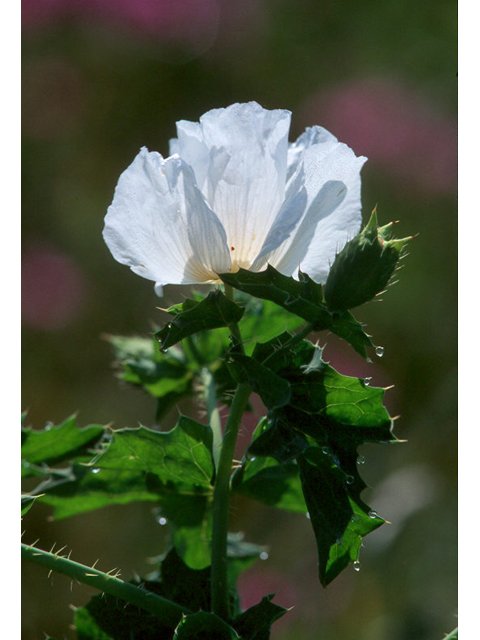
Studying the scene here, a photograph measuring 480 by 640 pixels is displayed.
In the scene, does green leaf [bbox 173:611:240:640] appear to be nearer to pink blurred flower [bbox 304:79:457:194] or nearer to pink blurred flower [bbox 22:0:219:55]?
pink blurred flower [bbox 304:79:457:194]

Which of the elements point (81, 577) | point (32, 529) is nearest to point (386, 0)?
point (32, 529)

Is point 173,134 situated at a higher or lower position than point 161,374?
higher

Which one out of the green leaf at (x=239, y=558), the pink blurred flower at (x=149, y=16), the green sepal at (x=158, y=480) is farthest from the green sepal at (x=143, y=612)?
the pink blurred flower at (x=149, y=16)

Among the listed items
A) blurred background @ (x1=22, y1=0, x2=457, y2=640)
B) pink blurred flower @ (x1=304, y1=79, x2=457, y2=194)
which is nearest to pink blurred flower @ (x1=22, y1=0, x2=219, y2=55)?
blurred background @ (x1=22, y1=0, x2=457, y2=640)

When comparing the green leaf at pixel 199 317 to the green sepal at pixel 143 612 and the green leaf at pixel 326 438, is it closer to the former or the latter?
the green leaf at pixel 326 438

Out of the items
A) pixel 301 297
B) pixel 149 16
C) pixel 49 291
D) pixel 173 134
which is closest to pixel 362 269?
pixel 301 297

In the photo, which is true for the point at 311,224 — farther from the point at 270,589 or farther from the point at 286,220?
the point at 270,589
